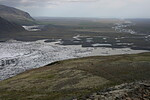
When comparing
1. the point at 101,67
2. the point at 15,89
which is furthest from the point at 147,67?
the point at 15,89

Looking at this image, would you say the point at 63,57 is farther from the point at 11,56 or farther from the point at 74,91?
the point at 74,91

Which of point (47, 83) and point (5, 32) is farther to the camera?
point (5, 32)

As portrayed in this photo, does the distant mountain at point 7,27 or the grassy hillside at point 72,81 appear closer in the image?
the grassy hillside at point 72,81

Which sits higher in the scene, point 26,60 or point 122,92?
point 122,92

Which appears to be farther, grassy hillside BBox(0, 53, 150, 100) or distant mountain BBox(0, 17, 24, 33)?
distant mountain BBox(0, 17, 24, 33)

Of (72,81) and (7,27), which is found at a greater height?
(72,81)

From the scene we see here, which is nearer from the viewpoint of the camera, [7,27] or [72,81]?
[72,81]

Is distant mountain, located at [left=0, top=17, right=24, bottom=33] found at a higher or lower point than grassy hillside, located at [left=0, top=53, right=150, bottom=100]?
lower

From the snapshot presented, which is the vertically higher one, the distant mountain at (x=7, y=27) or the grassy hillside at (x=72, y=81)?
the grassy hillside at (x=72, y=81)
